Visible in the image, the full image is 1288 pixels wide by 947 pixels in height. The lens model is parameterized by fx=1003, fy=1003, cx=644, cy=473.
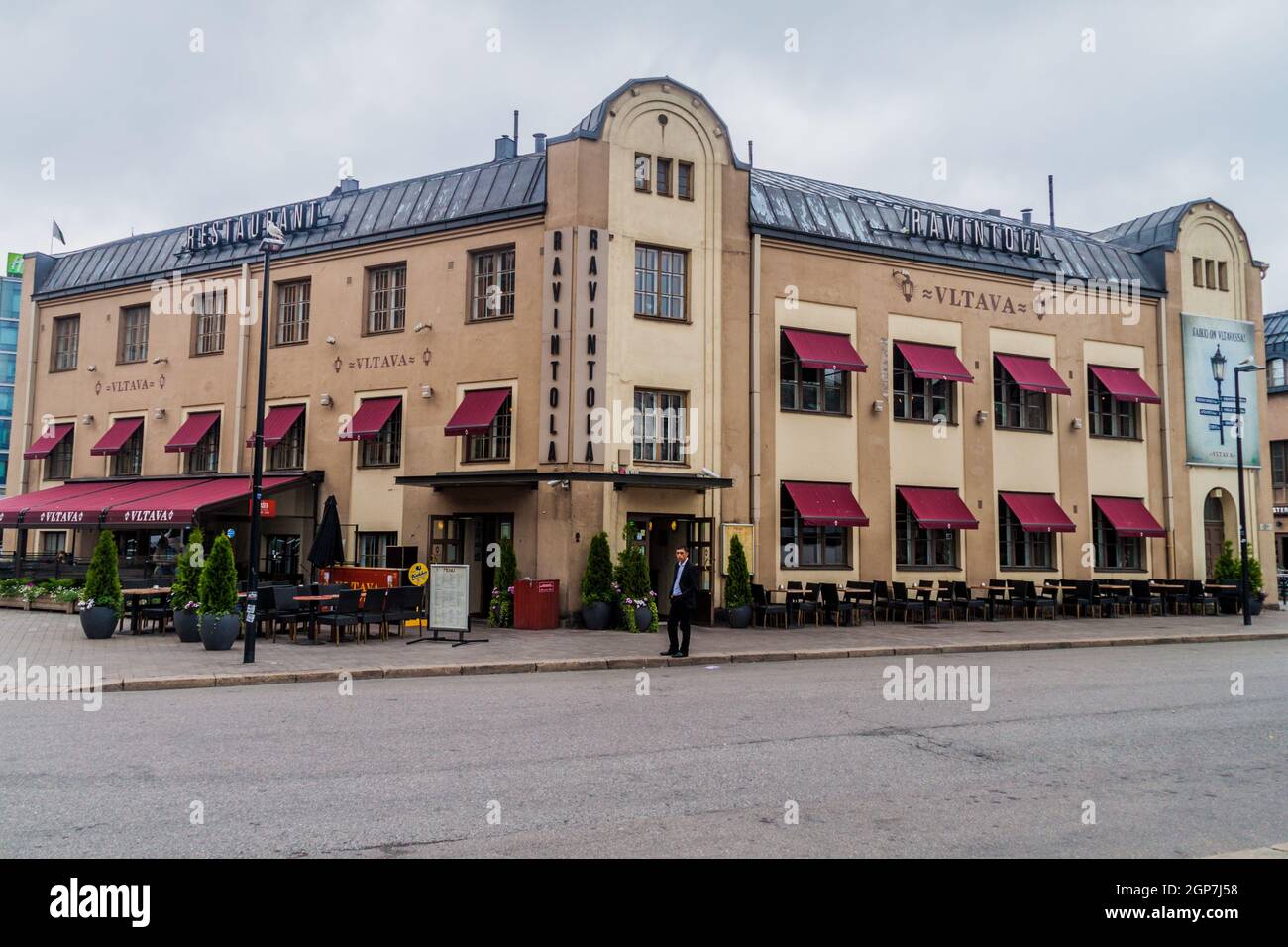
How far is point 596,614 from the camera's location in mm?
21188

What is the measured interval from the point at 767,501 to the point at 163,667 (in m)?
14.3

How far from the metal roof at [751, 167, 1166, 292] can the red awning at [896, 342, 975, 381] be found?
2474 mm

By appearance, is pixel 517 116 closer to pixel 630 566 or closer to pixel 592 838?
pixel 630 566

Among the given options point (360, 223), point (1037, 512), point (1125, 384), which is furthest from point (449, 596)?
point (1125, 384)

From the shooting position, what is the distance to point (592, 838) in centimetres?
587

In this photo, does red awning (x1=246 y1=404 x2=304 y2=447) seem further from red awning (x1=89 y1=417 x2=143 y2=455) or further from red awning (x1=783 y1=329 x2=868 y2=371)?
red awning (x1=783 y1=329 x2=868 y2=371)

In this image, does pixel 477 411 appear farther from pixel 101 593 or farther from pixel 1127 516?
pixel 1127 516

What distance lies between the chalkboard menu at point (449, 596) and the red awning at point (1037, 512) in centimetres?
1600

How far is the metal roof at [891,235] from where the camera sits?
84.2 feet

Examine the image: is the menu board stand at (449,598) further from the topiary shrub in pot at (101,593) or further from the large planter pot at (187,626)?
the topiary shrub in pot at (101,593)

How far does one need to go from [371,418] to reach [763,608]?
1076cm

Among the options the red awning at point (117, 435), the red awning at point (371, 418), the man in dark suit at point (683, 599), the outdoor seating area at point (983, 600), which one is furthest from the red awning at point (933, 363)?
the red awning at point (117, 435)
